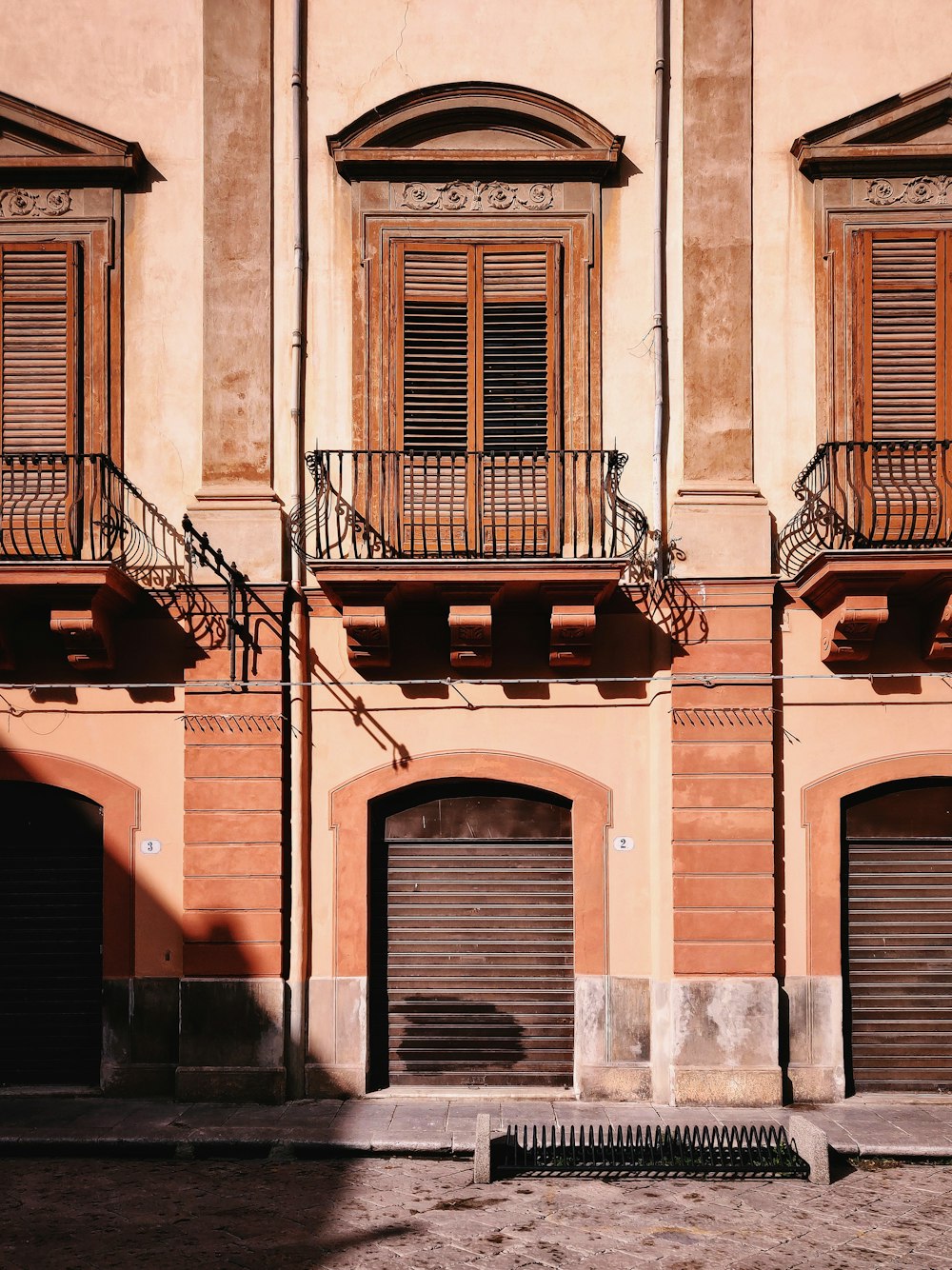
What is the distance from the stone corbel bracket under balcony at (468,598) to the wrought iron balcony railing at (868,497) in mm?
1856

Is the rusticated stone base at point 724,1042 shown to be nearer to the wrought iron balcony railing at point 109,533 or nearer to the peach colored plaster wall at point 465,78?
the wrought iron balcony railing at point 109,533

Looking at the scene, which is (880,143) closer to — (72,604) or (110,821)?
(72,604)

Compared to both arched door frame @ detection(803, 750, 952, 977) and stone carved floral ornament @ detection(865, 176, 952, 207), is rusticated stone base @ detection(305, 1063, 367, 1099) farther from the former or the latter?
stone carved floral ornament @ detection(865, 176, 952, 207)

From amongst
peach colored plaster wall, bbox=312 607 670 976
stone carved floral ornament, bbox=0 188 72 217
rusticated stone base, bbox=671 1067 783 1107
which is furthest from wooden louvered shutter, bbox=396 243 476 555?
rusticated stone base, bbox=671 1067 783 1107

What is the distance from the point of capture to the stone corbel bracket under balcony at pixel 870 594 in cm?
1056

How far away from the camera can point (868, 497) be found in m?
11.2

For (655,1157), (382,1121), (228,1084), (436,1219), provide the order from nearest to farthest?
(436,1219)
(655,1157)
(382,1121)
(228,1084)

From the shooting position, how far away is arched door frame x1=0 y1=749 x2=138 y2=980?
37.3ft

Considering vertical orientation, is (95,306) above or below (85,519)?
above

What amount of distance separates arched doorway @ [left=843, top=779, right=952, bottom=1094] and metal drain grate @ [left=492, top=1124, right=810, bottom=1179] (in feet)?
7.70

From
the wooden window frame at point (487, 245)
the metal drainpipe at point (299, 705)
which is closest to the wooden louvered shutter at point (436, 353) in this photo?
the wooden window frame at point (487, 245)

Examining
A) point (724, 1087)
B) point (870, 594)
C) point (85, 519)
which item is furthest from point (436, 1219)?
point (85, 519)

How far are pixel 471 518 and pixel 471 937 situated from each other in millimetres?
3952

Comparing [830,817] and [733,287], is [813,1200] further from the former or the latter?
[733,287]
